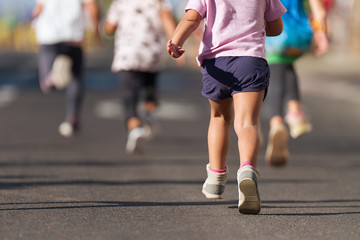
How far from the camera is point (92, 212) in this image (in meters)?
5.63

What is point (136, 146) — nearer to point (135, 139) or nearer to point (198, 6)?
point (135, 139)

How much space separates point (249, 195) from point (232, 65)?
2.81 ft

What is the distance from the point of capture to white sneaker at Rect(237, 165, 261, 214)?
5457 millimetres

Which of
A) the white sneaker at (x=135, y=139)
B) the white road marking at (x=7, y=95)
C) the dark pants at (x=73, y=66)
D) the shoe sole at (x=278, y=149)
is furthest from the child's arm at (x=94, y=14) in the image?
the white road marking at (x=7, y=95)

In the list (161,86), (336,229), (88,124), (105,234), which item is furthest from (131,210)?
(161,86)

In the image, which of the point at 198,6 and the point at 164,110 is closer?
the point at 198,6

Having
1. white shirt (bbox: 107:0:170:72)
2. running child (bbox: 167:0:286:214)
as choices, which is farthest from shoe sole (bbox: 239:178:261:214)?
white shirt (bbox: 107:0:170:72)

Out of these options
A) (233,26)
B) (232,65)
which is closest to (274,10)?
(233,26)

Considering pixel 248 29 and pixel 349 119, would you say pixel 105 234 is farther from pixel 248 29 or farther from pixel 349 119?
pixel 349 119

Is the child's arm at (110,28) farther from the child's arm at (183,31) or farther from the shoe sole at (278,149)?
the child's arm at (183,31)

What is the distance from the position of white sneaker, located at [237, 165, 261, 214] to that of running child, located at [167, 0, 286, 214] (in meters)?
0.10

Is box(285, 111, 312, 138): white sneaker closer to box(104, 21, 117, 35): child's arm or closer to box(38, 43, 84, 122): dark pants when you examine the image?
box(104, 21, 117, 35): child's arm

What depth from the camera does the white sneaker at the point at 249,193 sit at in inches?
215

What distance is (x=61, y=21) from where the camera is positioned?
10.5 meters
